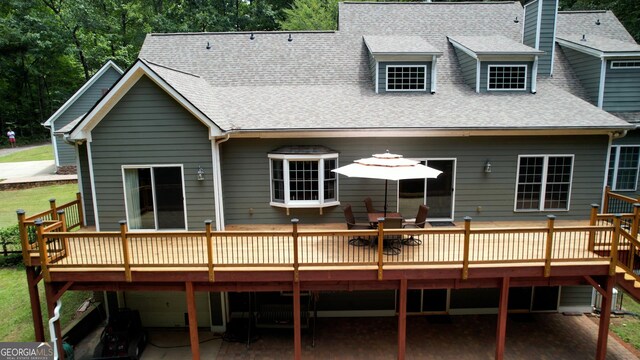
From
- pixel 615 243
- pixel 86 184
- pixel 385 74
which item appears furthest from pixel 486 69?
pixel 86 184

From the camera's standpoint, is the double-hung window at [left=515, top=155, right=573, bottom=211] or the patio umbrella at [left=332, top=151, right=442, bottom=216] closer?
the patio umbrella at [left=332, top=151, right=442, bottom=216]

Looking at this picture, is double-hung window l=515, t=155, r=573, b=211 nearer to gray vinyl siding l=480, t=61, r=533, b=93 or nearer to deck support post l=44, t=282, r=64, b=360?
gray vinyl siding l=480, t=61, r=533, b=93

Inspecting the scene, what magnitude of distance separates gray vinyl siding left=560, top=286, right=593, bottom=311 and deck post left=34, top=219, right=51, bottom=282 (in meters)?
12.9

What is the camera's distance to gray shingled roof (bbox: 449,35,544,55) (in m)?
11.1

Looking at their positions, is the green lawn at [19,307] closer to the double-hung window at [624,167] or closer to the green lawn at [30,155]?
the double-hung window at [624,167]

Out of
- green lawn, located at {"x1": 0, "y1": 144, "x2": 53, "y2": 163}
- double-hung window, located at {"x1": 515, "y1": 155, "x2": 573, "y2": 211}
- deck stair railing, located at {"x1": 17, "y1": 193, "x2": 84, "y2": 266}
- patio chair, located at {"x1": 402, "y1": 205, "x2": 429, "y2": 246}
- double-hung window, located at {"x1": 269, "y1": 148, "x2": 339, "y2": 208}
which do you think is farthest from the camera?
green lawn, located at {"x1": 0, "y1": 144, "x2": 53, "y2": 163}

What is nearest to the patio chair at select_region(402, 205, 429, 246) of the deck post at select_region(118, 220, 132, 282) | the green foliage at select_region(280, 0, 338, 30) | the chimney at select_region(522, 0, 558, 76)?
the deck post at select_region(118, 220, 132, 282)

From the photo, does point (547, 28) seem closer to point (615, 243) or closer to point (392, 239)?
point (615, 243)

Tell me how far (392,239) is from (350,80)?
5874 millimetres

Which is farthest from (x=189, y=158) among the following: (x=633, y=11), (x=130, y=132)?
(x=633, y=11)

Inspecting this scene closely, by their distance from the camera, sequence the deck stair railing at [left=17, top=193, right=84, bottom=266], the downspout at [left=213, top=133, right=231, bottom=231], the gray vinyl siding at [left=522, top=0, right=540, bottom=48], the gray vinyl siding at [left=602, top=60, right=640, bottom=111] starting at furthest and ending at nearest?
the gray vinyl siding at [left=522, top=0, right=540, bottom=48]
the gray vinyl siding at [left=602, top=60, right=640, bottom=111]
the downspout at [left=213, top=133, right=231, bottom=231]
the deck stair railing at [left=17, top=193, right=84, bottom=266]

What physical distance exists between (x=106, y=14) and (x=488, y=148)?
34.5 metres

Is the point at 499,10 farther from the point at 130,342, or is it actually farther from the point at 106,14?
the point at 106,14

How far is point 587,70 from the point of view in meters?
11.9
